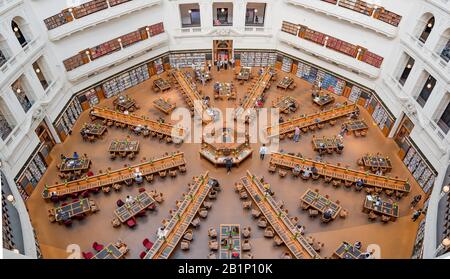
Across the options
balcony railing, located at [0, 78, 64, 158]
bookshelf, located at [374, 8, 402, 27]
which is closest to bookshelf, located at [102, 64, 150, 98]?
balcony railing, located at [0, 78, 64, 158]

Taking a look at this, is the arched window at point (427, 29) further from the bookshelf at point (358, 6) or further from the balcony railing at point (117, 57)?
the balcony railing at point (117, 57)

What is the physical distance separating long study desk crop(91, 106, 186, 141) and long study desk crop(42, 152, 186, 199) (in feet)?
9.98

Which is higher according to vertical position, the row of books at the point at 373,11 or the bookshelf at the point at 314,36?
the row of books at the point at 373,11

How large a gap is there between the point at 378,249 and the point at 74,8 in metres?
28.7

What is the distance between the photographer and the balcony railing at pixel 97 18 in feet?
87.1

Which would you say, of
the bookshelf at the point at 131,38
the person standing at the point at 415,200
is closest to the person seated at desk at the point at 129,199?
the bookshelf at the point at 131,38

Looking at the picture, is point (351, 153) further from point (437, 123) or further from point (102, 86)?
point (102, 86)

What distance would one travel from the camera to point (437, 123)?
78.1 feet

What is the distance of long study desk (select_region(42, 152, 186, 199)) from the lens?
78.0ft

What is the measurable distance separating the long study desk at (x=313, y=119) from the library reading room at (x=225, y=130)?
0.40 feet

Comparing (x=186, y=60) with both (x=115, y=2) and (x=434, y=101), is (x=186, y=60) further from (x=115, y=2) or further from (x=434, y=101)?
(x=434, y=101)

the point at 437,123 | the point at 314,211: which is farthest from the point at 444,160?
the point at 314,211

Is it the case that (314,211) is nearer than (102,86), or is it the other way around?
(314,211)

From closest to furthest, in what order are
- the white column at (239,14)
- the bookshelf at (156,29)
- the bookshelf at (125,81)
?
the bookshelf at (125,81) → the bookshelf at (156,29) → the white column at (239,14)
